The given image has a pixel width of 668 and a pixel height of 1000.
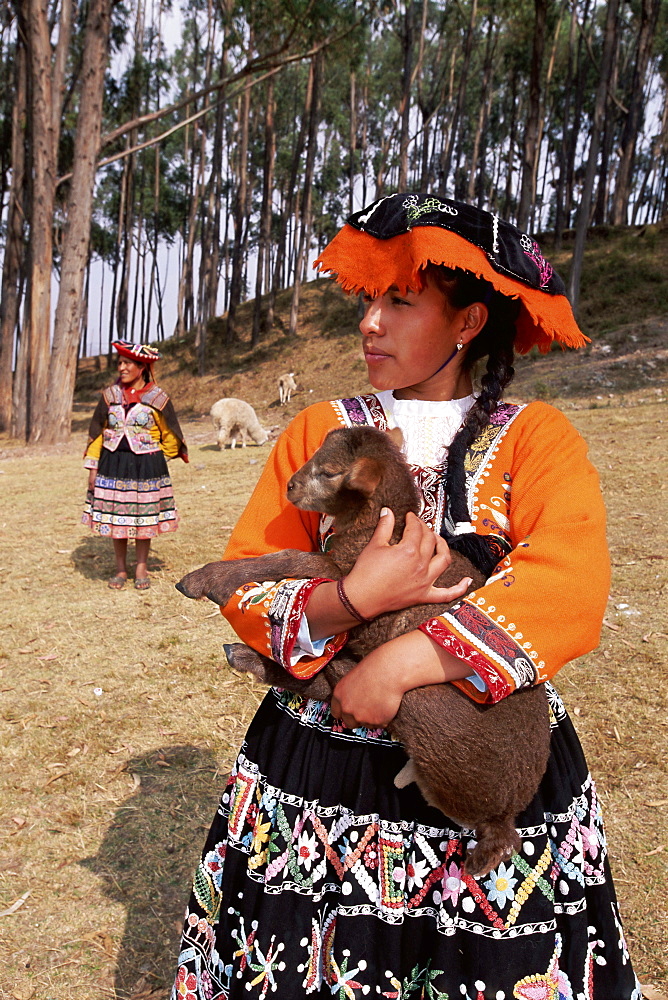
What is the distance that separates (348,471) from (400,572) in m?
0.39

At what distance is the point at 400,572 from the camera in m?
1.80

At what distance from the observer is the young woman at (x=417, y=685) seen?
174cm

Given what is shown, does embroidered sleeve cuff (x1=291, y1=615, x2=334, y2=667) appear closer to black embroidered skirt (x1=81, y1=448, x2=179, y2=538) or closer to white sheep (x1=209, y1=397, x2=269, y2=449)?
black embroidered skirt (x1=81, y1=448, x2=179, y2=538)

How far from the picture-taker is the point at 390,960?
1.82 meters

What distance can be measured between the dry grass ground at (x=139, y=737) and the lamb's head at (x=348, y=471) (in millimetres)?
2463

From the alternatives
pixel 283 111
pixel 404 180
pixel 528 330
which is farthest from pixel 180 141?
pixel 528 330

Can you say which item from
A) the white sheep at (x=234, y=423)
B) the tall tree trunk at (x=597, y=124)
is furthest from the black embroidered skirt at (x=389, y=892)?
the tall tree trunk at (x=597, y=124)

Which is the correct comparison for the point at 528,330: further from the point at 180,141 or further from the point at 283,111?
the point at 180,141

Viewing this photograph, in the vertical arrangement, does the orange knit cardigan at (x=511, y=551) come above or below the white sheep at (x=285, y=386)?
below

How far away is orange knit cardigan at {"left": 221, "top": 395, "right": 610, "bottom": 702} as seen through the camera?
171 centimetres

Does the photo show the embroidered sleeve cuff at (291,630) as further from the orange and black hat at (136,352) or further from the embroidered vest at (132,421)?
the embroidered vest at (132,421)

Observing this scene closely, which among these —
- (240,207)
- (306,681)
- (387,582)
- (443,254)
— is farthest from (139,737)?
(240,207)

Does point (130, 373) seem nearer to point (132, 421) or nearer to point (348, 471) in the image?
point (132, 421)

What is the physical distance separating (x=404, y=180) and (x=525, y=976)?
2670cm
